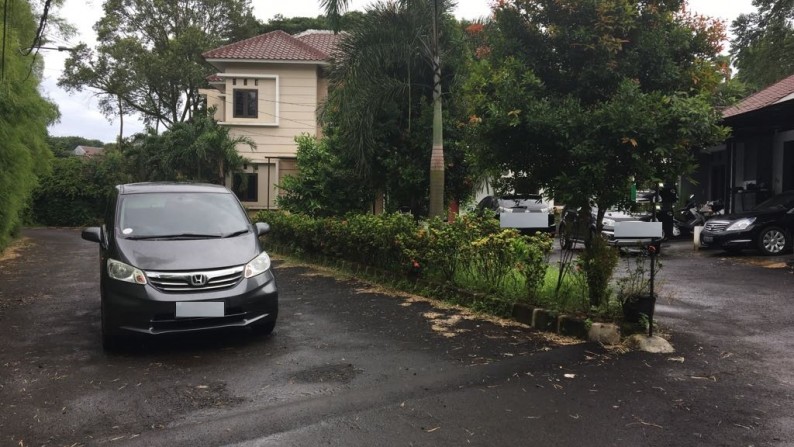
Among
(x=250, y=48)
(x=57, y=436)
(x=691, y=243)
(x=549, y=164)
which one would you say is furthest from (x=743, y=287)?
(x=250, y=48)

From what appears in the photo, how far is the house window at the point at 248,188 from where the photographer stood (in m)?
22.6

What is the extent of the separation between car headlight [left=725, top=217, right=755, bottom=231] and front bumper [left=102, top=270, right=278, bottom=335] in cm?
1078

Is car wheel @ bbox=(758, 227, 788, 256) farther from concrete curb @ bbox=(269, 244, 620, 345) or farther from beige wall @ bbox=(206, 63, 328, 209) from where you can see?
beige wall @ bbox=(206, 63, 328, 209)

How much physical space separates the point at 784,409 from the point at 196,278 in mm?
4737

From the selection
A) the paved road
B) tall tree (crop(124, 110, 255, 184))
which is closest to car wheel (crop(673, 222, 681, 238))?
the paved road

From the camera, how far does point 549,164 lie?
6.33 m

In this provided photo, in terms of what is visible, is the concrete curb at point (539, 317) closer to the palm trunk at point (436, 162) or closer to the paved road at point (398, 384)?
the paved road at point (398, 384)

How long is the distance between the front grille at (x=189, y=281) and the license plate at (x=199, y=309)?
0.14 m

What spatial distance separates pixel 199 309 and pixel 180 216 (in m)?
1.46

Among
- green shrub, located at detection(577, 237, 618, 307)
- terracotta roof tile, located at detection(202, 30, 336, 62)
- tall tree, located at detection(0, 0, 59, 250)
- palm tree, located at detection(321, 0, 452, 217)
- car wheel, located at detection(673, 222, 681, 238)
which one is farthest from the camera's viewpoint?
terracotta roof tile, located at detection(202, 30, 336, 62)

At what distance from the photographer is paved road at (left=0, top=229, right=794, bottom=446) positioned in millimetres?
3623

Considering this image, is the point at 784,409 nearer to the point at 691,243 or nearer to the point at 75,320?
the point at 75,320

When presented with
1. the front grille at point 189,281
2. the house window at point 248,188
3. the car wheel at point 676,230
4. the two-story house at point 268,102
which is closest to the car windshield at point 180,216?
the front grille at point 189,281

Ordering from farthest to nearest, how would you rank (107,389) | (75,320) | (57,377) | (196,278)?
(75,320) < (196,278) < (57,377) < (107,389)
